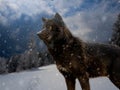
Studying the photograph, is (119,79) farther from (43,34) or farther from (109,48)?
(43,34)

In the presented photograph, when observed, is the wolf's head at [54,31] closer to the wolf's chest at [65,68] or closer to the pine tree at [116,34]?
the wolf's chest at [65,68]

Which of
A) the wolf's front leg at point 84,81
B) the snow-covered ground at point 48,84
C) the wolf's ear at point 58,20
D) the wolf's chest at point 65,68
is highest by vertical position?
the wolf's ear at point 58,20

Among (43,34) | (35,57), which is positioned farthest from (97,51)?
(35,57)

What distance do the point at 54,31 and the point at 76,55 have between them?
2.69 ft

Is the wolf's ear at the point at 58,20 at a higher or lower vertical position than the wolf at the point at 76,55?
higher

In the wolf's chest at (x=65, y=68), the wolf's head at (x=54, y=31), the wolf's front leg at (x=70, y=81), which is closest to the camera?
the wolf's head at (x=54, y=31)

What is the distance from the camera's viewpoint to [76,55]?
27.7 ft

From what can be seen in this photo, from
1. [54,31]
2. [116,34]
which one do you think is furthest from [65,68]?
[116,34]

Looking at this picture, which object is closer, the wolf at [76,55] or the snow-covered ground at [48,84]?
the wolf at [76,55]

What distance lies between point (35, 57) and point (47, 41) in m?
101

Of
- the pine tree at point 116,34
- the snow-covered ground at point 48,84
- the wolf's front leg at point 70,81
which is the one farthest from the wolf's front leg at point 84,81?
the pine tree at point 116,34

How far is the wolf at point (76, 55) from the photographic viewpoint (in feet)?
26.8

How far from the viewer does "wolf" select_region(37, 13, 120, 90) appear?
816 cm

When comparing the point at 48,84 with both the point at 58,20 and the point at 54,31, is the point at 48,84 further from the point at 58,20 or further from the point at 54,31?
the point at 54,31
